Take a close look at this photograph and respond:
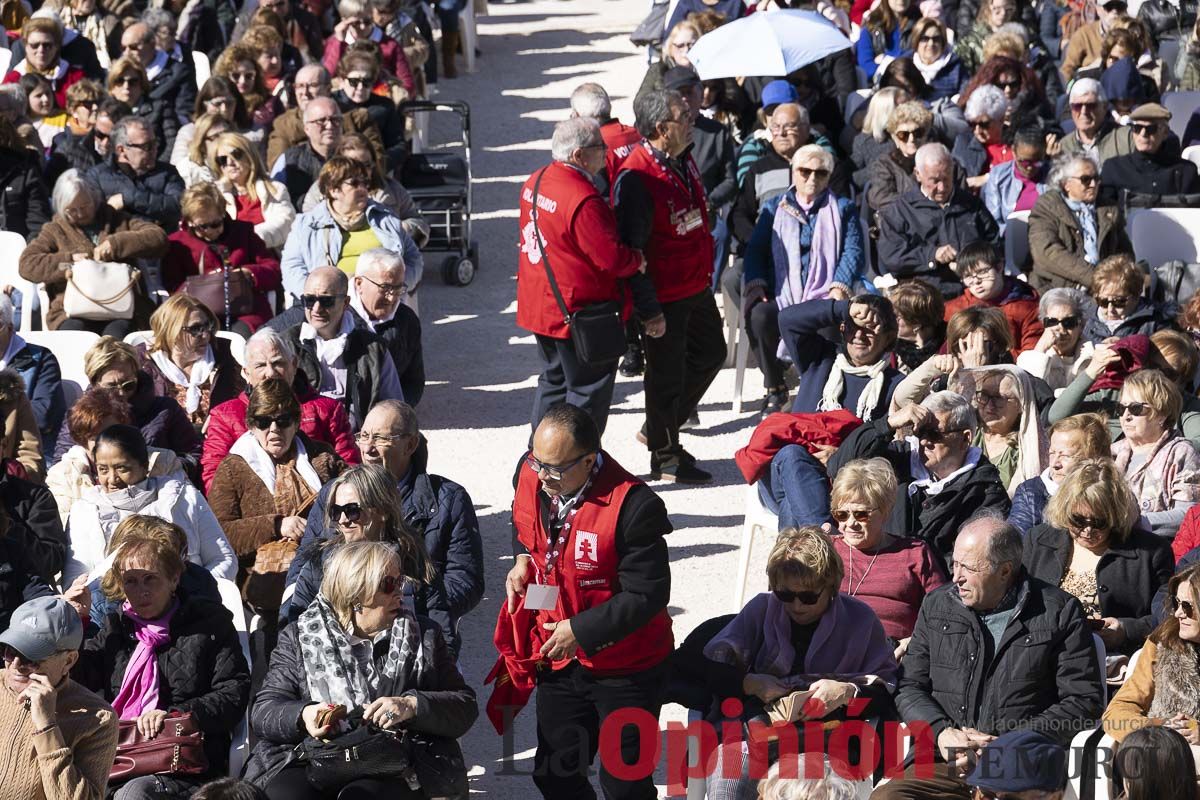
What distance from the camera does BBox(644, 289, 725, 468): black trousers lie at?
915cm

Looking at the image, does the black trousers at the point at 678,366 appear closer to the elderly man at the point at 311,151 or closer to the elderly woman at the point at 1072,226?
the elderly woman at the point at 1072,226

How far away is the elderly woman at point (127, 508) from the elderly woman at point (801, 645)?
2013 mm

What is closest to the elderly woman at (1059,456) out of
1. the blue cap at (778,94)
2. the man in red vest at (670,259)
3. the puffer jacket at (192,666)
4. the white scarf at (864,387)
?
the white scarf at (864,387)

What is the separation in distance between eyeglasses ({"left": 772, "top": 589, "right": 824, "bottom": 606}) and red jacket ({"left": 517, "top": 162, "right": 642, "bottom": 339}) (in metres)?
2.76

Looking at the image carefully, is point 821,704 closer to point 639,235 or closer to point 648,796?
point 648,796

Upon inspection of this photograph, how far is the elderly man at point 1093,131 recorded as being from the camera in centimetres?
1114

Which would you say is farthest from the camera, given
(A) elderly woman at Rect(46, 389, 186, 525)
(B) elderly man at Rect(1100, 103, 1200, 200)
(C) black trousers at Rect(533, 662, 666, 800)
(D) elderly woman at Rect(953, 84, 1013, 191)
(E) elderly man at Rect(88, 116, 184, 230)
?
(D) elderly woman at Rect(953, 84, 1013, 191)

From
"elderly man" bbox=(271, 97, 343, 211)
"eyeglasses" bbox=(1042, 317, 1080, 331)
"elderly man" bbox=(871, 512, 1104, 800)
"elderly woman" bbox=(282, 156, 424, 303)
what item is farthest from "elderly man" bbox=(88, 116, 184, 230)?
"elderly man" bbox=(871, 512, 1104, 800)

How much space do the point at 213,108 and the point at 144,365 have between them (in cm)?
300

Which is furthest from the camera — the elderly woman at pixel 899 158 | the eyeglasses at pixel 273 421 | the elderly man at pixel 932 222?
the elderly woman at pixel 899 158

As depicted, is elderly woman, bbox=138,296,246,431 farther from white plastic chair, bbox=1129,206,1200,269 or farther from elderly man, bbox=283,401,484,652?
white plastic chair, bbox=1129,206,1200,269

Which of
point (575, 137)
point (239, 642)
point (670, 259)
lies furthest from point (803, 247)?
point (239, 642)

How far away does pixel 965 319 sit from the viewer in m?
8.27

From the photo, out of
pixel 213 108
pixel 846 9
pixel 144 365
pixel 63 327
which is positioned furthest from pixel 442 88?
pixel 144 365
